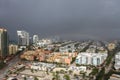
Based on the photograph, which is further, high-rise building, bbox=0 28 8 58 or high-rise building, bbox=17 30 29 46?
high-rise building, bbox=17 30 29 46

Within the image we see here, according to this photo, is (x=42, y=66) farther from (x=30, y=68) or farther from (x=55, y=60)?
(x=55, y=60)

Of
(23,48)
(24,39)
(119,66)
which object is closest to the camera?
(119,66)

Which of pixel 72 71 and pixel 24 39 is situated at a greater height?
pixel 24 39

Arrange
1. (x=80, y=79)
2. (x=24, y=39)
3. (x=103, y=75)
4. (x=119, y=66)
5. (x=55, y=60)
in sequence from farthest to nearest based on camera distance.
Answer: (x=24, y=39)
(x=55, y=60)
(x=119, y=66)
(x=103, y=75)
(x=80, y=79)

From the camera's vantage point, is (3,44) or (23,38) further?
(23,38)

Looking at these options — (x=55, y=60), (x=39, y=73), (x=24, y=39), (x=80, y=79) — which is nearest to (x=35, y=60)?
(x=55, y=60)

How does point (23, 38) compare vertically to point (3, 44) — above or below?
above

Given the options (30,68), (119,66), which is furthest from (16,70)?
(119,66)

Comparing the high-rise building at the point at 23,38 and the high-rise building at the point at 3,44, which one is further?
the high-rise building at the point at 23,38

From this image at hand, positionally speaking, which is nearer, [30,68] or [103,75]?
[103,75]
